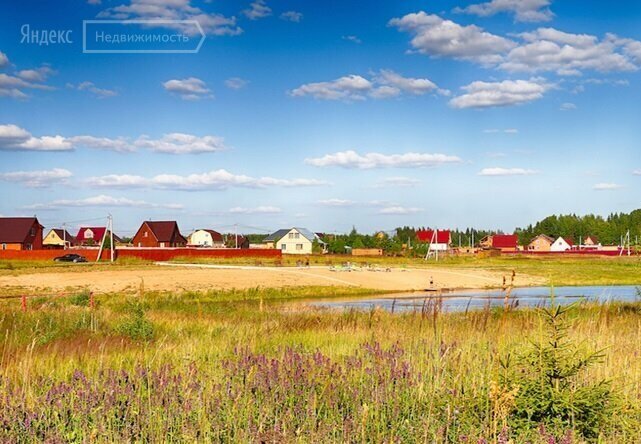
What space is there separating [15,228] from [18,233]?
1.02 meters

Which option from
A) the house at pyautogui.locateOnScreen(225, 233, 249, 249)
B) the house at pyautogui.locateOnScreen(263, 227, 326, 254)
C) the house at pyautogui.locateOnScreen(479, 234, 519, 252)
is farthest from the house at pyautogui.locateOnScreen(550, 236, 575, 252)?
the house at pyautogui.locateOnScreen(225, 233, 249, 249)

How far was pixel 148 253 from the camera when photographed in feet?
265

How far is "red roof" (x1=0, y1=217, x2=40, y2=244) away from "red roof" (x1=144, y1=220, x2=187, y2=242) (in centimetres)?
2193

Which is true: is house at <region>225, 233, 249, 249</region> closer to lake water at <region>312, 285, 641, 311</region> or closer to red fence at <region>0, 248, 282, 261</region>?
red fence at <region>0, 248, 282, 261</region>

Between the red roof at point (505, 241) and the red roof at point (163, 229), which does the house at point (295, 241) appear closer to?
the red roof at point (163, 229)

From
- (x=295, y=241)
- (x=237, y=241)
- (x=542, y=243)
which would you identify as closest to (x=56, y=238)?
(x=237, y=241)

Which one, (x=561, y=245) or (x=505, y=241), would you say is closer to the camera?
(x=561, y=245)

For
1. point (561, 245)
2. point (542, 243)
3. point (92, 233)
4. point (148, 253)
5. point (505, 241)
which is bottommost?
point (148, 253)

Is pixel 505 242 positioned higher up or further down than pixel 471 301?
higher up

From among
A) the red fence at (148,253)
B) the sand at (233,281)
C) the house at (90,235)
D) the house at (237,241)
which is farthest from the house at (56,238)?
the sand at (233,281)

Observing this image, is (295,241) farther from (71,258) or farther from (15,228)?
(71,258)

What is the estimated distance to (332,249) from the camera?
388 ft

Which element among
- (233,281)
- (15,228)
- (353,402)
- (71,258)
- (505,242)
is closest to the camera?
(353,402)

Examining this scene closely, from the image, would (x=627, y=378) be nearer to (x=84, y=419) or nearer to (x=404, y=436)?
(x=404, y=436)
